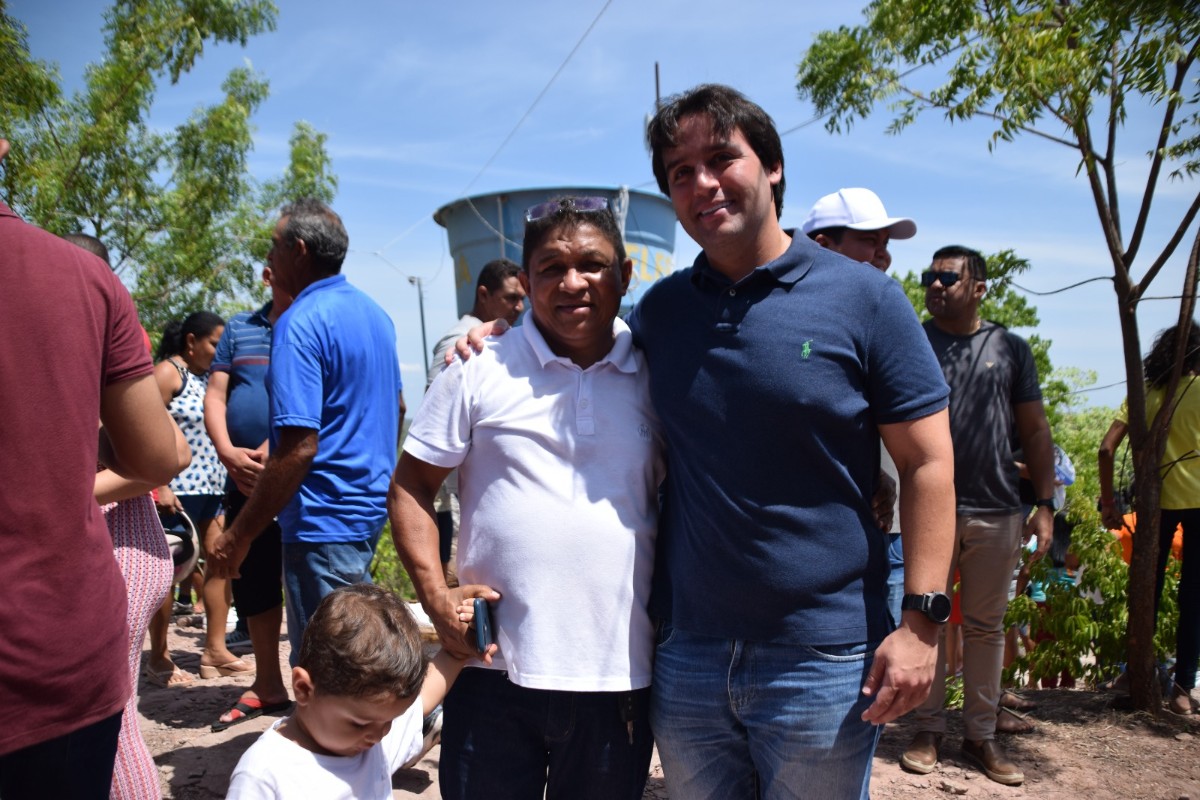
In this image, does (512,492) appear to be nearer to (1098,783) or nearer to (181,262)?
(1098,783)

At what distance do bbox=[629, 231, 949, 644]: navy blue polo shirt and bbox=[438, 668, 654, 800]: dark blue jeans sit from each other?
0.99 ft

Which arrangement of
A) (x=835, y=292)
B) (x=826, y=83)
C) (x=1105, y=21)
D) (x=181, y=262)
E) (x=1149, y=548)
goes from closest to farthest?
1. (x=835, y=292)
2. (x=1105, y=21)
3. (x=1149, y=548)
4. (x=826, y=83)
5. (x=181, y=262)

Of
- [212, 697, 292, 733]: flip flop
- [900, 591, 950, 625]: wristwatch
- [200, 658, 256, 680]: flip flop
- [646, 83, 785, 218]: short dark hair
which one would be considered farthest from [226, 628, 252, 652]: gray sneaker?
[900, 591, 950, 625]: wristwatch

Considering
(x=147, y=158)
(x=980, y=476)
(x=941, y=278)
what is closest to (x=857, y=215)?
(x=941, y=278)

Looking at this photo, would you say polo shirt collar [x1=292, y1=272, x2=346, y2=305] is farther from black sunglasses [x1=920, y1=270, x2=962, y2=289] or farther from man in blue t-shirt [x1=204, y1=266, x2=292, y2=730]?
black sunglasses [x1=920, y1=270, x2=962, y2=289]

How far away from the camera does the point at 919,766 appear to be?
403 centimetres

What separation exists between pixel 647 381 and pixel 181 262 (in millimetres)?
9990

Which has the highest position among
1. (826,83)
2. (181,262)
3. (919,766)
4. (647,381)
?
(826,83)

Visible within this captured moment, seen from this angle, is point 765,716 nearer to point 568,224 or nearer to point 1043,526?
point 568,224

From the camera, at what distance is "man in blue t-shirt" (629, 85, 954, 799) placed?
73.6 inches

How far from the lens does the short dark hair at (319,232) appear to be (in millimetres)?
3436

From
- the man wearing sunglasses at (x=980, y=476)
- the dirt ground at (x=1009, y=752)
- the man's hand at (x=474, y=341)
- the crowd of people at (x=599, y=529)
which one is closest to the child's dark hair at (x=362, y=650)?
the crowd of people at (x=599, y=529)

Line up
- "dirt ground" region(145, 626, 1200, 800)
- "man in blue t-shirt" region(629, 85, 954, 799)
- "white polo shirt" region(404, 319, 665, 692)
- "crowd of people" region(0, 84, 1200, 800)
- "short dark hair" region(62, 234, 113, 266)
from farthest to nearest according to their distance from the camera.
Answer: "dirt ground" region(145, 626, 1200, 800), "short dark hair" region(62, 234, 113, 266), "white polo shirt" region(404, 319, 665, 692), "man in blue t-shirt" region(629, 85, 954, 799), "crowd of people" region(0, 84, 1200, 800)

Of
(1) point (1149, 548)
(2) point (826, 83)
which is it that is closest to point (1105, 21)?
(2) point (826, 83)
